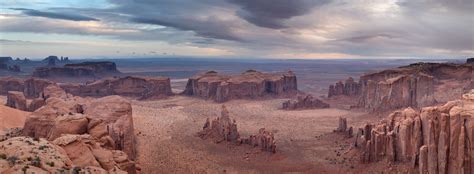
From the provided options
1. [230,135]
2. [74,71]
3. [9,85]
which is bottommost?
[230,135]

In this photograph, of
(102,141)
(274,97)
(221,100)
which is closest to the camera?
(102,141)

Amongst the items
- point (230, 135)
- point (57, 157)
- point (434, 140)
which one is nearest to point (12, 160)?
point (57, 157)

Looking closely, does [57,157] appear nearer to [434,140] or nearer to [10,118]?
[434,140]

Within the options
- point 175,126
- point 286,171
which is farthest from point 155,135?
point 286,171

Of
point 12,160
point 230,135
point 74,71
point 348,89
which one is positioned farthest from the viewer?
point 74,71

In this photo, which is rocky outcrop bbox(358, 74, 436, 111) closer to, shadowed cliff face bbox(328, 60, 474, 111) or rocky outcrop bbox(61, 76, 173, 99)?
shadowed cliff face bbox(328, 60, 474, 111)

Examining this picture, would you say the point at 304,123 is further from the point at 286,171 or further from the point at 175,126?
the point at 286,171

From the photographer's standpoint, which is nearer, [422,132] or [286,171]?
[422,132]
